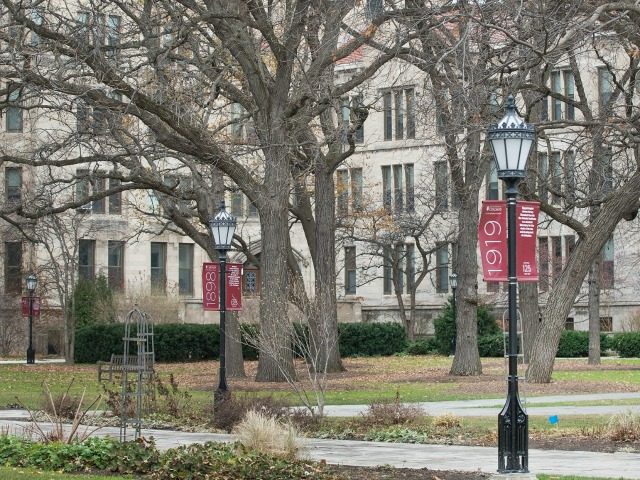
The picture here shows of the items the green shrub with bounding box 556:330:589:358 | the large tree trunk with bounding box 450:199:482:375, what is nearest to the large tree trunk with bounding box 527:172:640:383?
the large tree trunk with bounding box 450:199:482:375

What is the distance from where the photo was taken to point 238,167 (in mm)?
31906

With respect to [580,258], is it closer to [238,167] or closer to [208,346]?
[238,167]

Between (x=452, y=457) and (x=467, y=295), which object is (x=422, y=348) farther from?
(x=452, y=457)

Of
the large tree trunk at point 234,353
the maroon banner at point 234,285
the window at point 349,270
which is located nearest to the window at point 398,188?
the window at point 349,270

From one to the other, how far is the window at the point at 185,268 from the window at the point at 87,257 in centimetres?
560

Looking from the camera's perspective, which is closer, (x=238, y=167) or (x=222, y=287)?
(x=222, y=287)

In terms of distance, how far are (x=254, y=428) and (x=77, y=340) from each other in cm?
3936

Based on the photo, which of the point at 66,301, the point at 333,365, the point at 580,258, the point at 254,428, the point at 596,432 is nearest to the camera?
the point at 254,428

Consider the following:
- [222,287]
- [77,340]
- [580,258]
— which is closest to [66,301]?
[77,340]

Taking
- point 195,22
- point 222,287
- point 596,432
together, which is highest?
point 195,22

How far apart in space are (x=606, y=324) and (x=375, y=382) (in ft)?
111

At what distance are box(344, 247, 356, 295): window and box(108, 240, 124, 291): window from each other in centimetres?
1215

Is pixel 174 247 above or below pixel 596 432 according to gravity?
above

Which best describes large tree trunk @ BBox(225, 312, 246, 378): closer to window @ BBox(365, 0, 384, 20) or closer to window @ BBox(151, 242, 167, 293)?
window @ BBox(365, 0, 384, 20)
